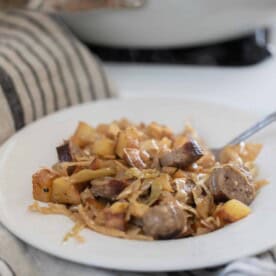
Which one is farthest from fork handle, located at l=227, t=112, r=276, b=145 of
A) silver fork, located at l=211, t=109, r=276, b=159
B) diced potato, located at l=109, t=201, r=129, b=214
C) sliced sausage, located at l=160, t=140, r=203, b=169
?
diced potato, located at l=109, t=201, r=129, b=214

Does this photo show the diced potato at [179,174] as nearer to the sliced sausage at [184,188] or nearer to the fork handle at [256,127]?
the sliced sausage at [184,188]

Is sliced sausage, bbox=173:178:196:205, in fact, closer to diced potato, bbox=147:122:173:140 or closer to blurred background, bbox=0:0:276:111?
diced potato, bbox=147:122:173:140

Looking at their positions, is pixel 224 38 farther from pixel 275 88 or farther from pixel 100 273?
pixel 100 273

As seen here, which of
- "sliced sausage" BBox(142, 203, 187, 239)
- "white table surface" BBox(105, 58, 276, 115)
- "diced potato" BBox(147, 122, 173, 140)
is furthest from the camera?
"white table surface" BBox(105, 58, 276, 115)

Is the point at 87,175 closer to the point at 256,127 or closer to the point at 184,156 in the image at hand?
the point at 184,156

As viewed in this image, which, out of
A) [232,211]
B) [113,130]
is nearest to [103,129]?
[113,130]
